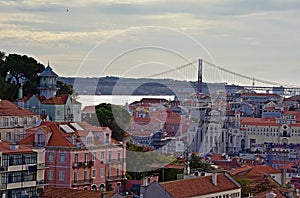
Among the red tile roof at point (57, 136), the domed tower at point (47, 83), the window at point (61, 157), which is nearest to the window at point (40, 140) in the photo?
the red tile roof at point (57, 136)

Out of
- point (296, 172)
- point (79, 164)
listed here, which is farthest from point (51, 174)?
point (296, 172)

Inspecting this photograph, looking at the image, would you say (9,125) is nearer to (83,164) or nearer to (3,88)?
(83,164)

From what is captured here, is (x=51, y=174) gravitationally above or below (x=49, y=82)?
below

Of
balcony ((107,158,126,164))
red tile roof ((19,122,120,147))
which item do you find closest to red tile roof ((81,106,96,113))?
balcony ((107,158,126,164))

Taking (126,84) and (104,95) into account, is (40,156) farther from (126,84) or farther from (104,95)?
(104,95)

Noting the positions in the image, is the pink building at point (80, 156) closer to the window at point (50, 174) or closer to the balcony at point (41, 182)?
the window at point (50, 174)

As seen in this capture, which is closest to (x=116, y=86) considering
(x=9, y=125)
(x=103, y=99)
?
(x=9, y=125)

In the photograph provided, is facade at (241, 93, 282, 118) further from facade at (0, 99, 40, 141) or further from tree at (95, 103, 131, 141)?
facade at (0, 99, 40, 141)
